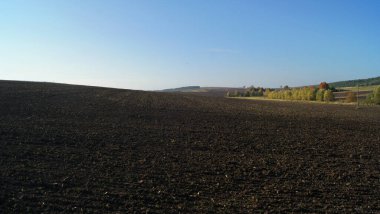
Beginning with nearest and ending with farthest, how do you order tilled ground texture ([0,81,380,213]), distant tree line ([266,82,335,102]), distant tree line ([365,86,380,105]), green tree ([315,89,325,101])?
tilled ground texture ([0,81,380,213]) → distant tree line ([365,86,380,105]) → distant tree line ([266,82,335,102]) → green tree ([315,89,325,101])

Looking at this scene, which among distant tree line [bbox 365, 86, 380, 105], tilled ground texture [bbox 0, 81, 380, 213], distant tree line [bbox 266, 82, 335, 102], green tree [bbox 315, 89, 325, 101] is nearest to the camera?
tilled ground texture [bbox 0, 81, 380, 213]

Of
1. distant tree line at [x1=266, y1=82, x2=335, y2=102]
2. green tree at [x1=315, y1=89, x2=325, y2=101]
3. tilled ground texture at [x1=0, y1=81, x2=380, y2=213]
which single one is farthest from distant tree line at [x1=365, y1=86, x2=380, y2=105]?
tilled ground texture at [x1=0, y1=81, x2=380, y2=213]

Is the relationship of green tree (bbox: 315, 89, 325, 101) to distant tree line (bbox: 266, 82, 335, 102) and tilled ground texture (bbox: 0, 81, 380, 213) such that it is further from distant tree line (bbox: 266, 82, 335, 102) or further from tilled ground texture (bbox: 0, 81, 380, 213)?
tilled ground texture (bbox: 0, 81, 380, 213)

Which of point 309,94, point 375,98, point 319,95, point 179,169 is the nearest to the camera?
point 179,169

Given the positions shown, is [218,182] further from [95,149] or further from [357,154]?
[357,154]

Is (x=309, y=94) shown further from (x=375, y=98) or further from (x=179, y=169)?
(x=179, y=169)

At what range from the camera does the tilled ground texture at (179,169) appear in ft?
28.5

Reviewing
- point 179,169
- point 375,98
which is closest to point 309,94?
point 375,98

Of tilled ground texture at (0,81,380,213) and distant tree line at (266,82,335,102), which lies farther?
distant tree line at (266,82,335,102)

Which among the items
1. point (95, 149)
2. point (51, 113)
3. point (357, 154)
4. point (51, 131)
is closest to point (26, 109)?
point (51, 113)

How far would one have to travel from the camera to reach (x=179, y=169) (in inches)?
462

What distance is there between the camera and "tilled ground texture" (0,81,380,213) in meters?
8.70

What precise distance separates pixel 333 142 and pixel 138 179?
1093 cm

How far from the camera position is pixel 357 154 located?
1534 cm
